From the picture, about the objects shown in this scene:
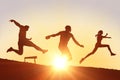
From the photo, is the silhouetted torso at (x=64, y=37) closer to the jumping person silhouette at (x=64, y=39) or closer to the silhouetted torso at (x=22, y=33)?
the jumping person silhouette at (x=64, y=39)

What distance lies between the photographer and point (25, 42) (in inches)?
815

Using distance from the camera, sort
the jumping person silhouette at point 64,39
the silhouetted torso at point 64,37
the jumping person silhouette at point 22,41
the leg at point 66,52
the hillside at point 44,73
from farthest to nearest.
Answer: the jumping person silhouette at point 22,41 → the silhouetted torso at point 64,37 → the jumping person silhouette at point 64,39 → the leg at point 66,52 → the hillside at point 44,73

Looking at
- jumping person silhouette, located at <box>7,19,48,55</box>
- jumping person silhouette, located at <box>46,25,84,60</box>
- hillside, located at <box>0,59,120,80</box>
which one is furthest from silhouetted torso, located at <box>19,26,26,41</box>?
hillside, located at <box>0,59,120,80</box>

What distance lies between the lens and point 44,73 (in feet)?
54.9

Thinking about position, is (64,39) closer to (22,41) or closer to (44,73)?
(22,41)

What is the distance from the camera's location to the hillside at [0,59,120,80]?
51.9 feet

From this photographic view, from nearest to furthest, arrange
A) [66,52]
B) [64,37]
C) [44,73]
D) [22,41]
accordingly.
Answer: [44,73], [66,52], [64,37], [22,41]

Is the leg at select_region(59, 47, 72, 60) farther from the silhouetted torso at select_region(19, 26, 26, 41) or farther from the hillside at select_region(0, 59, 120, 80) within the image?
the hillside at select_region(0, 59, 120, 80)

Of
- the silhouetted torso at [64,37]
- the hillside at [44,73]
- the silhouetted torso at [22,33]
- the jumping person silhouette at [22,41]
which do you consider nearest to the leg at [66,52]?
the silhouetted torso at [64,37]

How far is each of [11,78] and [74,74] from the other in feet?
9.52

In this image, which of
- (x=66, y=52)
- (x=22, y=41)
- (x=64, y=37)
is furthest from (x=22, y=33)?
(x=66, y=52)

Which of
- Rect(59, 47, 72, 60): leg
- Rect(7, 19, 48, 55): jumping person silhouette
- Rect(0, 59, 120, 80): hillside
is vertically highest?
Rect(7, 19, 48, 55): jumping person silhouette

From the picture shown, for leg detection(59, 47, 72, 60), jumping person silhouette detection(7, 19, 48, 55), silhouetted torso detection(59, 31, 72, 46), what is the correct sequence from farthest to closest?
1. jumping person silhouette detection(7, 19, 48, 55)
2. silhouetted torso detection(59, 31, 72, 46)
3. leg detection(59, 47, 72, 60)

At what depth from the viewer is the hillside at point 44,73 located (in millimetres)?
15832
